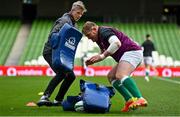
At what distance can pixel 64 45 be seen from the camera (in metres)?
11.9

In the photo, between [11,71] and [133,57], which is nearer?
[133,57]

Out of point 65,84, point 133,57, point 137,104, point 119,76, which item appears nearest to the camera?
point 137,104

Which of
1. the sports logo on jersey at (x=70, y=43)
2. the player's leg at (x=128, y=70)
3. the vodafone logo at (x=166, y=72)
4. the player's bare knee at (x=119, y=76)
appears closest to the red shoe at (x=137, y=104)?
the player's leg at (x=128, y=70)

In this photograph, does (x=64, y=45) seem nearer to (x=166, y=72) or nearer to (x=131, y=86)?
(x=131, y=86)

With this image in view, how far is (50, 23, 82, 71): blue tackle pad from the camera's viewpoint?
38.9ft

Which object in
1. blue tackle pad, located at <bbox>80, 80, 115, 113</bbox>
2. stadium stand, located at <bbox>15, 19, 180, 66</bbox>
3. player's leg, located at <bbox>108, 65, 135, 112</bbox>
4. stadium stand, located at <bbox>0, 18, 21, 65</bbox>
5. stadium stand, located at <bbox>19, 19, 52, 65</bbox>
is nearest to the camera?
blue tackle pad, located at <bbox>80, 80, 115, 113</bbox>

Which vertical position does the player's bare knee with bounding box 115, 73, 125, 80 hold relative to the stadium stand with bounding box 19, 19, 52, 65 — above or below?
below

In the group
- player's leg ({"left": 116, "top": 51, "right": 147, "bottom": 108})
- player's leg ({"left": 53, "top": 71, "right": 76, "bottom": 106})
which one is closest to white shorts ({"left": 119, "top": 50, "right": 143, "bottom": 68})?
player's leg ({"left": 116, "top": 51, "right": 147, "bottom": 108})

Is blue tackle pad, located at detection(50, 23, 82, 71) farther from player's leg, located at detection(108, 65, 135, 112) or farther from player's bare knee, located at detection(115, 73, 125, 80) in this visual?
player's bare knee, located at detection(115, 73, 125, 80)

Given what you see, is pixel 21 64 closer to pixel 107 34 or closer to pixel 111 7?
pixel 111 7

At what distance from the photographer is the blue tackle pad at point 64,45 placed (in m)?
11.9

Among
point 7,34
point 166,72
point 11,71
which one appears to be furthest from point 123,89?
point 7,34

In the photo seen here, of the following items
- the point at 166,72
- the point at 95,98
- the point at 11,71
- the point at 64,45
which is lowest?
the point at 166,72

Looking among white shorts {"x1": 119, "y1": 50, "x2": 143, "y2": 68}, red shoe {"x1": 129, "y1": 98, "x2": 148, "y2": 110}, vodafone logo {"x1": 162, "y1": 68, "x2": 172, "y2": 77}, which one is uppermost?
white shorts {"x1": 119, "y1": 50, "x2": 143, "y2": 68}
